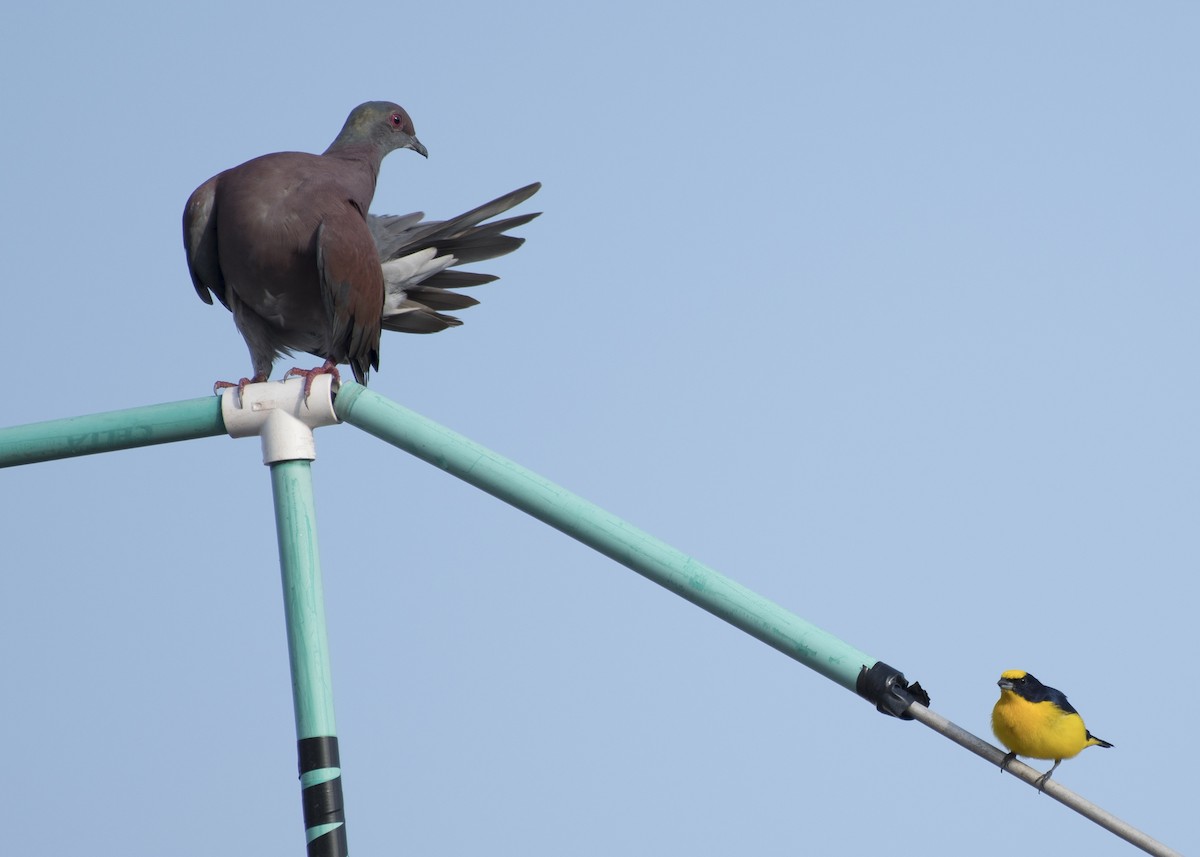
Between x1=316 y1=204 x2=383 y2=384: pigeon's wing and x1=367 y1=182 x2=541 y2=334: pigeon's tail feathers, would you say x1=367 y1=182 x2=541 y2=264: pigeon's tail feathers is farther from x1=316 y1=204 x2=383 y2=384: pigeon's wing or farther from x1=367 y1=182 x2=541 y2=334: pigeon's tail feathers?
x1=316 y1=204 x2=383 y2=384: pigeon's wing

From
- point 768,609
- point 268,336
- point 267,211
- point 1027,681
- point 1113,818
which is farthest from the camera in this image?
point 268,336

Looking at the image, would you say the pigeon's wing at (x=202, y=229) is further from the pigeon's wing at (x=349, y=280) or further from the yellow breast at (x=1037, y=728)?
the yellow breast at (x=1037, y=728)

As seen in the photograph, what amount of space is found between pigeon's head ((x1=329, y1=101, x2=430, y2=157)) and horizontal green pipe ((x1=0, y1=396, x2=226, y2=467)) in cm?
247

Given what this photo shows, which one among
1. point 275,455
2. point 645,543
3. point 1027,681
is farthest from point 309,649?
point 1027,681

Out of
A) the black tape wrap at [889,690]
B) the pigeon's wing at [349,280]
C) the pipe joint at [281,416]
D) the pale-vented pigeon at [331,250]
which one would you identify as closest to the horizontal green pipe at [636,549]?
the black tape wrap at [889,690]

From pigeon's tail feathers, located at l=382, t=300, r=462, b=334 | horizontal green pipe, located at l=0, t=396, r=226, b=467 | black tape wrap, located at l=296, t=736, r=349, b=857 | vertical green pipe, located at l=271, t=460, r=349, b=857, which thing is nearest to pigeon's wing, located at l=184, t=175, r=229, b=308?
pigeon's tail feathers, located at l=382, t=300, r=462, b=334

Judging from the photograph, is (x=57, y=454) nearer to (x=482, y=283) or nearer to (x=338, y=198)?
(x=338, y=198)

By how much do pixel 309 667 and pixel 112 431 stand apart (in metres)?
0.65

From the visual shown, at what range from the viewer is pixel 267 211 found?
182 inches

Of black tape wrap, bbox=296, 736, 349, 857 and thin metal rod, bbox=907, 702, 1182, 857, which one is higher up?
black tape wrap, bbox=296, 736, 349, 857

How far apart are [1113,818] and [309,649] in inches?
56.9

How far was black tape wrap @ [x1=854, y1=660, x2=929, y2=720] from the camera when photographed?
264 cm

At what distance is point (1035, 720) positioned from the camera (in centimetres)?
401

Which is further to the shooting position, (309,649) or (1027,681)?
(1027,681)
